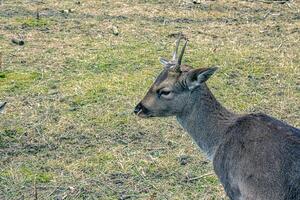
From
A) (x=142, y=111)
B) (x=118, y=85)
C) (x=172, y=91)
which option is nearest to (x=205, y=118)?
(x=172, y=91)

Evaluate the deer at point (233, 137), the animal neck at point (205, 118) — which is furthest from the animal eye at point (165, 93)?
the animal neck at point (205, 118)

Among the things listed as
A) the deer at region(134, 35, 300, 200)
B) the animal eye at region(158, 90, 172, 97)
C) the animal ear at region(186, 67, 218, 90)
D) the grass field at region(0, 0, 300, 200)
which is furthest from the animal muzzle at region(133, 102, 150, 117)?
the grass field at region(0, 0, 300, 200)

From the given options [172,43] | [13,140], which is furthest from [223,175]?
[172,43]

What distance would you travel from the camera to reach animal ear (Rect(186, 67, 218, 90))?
5535mm

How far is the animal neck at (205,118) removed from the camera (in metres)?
5.68

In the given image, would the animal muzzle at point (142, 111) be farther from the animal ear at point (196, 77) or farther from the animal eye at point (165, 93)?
the animal ear at point (196, 77)

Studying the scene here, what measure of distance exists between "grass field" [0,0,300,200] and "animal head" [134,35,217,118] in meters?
0.87

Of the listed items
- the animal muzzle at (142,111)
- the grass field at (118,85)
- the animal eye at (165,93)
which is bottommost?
the grass field at (118,85)

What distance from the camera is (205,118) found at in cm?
579

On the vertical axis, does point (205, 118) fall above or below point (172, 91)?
below

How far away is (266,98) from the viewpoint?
8.45m

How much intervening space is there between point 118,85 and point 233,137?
360 cm

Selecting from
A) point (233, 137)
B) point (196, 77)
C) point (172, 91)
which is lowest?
point (233, 137)

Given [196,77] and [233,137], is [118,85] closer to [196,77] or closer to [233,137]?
[196,77]
